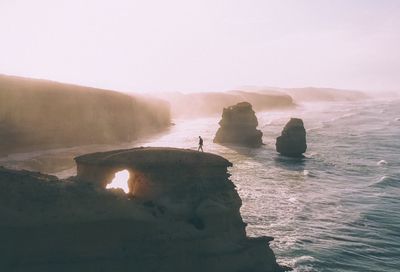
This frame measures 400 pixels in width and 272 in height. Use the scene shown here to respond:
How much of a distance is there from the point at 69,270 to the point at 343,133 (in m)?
94.0

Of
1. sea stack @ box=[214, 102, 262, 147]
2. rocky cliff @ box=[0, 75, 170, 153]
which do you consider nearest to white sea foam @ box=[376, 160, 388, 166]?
sea stack @ box=[214, 102, 262, 147]

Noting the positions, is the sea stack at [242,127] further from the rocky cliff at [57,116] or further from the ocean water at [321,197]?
the rocky cliff at [57,116]

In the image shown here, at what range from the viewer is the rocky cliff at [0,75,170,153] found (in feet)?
206

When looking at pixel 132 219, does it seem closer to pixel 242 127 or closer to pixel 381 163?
pixel 381 163

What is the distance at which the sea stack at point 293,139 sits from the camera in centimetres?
7094

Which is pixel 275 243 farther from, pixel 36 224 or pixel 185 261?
pixel 36 224

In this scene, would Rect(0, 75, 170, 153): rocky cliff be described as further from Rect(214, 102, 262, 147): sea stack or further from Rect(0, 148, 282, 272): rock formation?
Rect(0, 148, 282, 272): rock formation

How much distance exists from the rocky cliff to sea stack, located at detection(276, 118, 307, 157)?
3116cm

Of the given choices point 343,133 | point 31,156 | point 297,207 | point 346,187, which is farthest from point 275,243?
point 343,133

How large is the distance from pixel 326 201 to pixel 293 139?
27.9 m

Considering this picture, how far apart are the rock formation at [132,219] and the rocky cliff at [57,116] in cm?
4484

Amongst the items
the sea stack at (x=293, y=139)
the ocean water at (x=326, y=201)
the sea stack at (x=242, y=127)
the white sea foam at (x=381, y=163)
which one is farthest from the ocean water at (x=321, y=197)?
the sea stack at (x=242, y=127)

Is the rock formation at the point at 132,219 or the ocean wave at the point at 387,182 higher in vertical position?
the rock formation at the point at 132,219

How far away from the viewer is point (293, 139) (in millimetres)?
72062
